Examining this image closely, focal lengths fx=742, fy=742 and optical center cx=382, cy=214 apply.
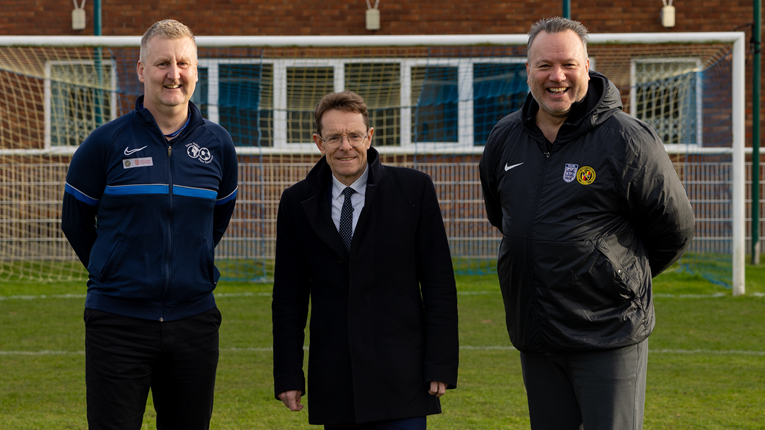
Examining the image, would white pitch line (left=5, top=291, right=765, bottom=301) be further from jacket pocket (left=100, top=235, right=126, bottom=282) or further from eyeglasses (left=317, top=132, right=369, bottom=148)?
eyeglasses (left=317, top=132, right=369, bottom=148)

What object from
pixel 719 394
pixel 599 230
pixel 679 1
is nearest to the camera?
pixel 599 230

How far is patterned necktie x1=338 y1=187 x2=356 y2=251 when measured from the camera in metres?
2.69

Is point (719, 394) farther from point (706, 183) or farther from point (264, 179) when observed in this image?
point (264, 179)

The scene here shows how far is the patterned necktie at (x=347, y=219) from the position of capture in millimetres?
2686

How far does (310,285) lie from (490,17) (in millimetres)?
10204


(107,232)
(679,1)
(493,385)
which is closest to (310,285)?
(107,232)

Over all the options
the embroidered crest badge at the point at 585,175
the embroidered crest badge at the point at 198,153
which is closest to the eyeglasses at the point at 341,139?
the embroidered crest badge at the point at 198,153

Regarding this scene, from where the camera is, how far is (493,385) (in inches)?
200

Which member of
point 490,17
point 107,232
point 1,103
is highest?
point 490,17

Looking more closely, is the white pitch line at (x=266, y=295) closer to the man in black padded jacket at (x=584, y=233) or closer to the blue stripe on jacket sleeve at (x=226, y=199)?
the blue stripe on jacket sleeve at (x=226, y=199)

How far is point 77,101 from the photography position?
1001 cm

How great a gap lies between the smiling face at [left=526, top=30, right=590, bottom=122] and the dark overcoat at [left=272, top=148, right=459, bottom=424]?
549 mm

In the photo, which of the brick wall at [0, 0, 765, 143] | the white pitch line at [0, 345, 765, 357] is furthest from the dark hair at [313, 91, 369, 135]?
the brick wall at [0, 0, 765, 143]

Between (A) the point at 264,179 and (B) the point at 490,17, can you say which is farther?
(B) the point at 490,17
